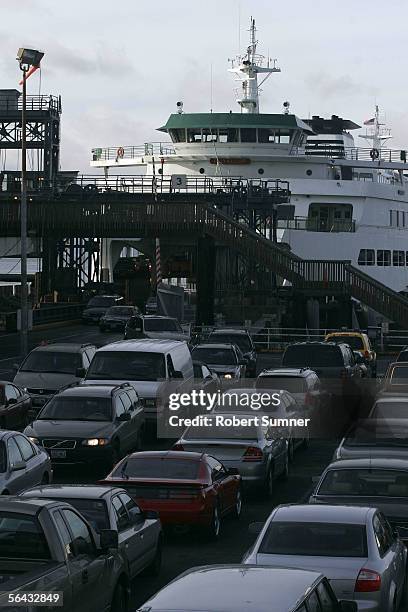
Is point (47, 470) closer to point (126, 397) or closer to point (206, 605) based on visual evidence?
point (126, 397)

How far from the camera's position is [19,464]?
16.7 m

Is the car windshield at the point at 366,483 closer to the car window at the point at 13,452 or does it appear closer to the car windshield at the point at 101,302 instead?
the car window at the point at 13,452

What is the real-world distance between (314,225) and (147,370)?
46069mm

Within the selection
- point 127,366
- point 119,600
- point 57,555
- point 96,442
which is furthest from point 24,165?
point 57,555

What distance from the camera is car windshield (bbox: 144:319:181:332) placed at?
4522cm

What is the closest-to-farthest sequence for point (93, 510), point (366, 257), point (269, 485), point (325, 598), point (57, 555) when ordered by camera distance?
point (325, 598)
point (57, 555)
point (93, 510)
point (269, 485)
point (366, 257)

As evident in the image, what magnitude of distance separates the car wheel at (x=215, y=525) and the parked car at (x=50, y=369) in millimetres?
Answer: 11251

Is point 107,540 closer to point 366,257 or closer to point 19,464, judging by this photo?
point 19,464

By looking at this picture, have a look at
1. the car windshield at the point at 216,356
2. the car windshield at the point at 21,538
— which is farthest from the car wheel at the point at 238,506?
the car windshield at the point at 216,356

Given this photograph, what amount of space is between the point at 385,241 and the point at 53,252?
64.2 feet

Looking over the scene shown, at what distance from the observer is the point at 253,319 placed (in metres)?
56.0

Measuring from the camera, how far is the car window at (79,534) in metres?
10.4

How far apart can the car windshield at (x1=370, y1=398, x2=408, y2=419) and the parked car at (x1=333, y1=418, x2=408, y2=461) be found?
0.11m

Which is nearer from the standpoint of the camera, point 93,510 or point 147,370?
point 93,510
